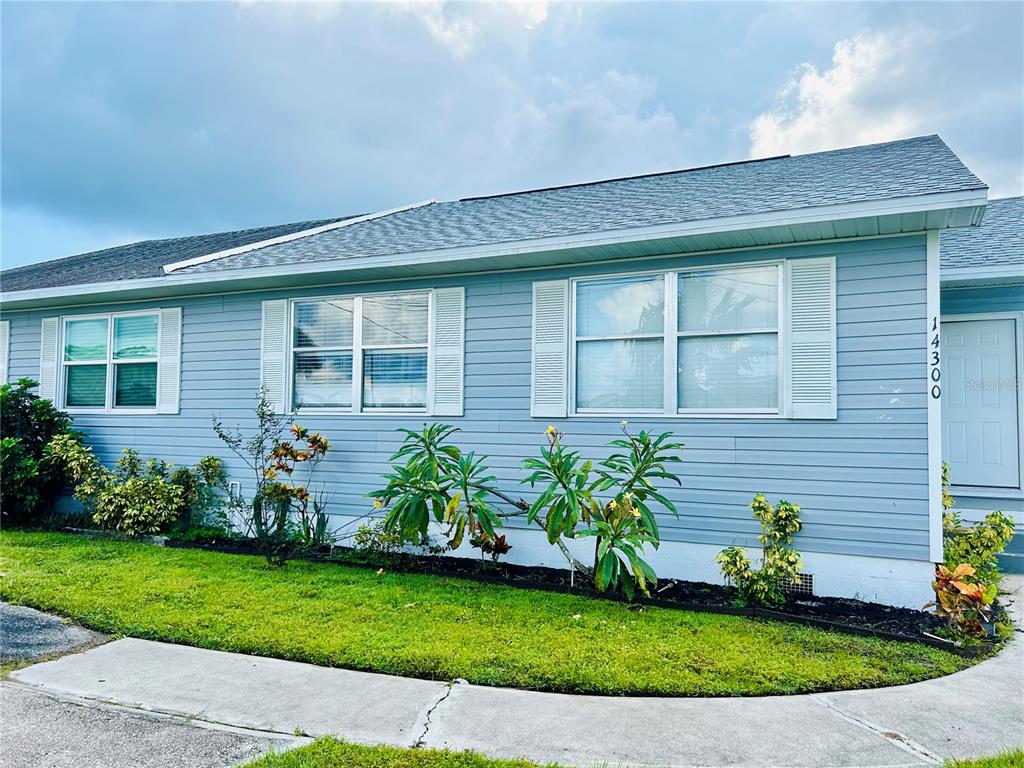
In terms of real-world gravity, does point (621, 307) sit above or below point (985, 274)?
below

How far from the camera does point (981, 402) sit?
661 centimetres

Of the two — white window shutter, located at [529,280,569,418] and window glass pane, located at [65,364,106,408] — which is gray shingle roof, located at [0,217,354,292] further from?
white window shutter, located at [529,280,569,418]

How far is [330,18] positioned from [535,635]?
10.7 m

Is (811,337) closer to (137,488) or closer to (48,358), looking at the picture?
(137,488)

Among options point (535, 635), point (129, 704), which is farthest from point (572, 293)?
point (129, 704)

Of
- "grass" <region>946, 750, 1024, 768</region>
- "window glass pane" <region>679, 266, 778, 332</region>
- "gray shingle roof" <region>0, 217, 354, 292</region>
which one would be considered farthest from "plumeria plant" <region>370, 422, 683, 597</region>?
"gray shingle roof" <region>0, 217, 354, 292</region>

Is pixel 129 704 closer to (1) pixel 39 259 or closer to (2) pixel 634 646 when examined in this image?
(2) pixel 634 646

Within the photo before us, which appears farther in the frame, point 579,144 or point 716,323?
point 579,144

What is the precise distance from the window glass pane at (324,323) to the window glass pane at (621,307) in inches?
106

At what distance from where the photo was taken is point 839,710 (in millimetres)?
3076

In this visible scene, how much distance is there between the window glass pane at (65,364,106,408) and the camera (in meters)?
8.45

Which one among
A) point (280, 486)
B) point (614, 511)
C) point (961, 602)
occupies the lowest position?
point (961, 602)

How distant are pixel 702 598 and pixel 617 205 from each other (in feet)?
13.0

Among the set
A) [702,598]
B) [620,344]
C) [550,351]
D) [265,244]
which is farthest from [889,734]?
[265,244]
